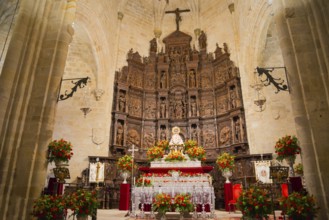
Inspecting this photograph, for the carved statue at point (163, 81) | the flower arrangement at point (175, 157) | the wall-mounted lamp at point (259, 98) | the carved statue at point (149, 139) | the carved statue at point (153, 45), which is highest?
the carved statue at point (153, 45)

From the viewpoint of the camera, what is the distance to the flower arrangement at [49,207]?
18.2 ft

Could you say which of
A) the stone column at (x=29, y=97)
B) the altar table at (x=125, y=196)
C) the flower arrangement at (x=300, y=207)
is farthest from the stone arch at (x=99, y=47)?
the flower arrangement at (x=300, y=207)

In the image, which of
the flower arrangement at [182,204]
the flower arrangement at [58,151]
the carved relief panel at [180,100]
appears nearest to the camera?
the flower arrangement at [58,151]

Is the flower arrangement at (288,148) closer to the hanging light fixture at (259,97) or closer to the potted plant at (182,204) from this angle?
the potted plant at (182,204)

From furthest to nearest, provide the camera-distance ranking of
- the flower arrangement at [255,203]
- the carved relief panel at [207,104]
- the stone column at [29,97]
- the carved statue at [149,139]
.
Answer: the carved relief panel at [207,104]
the carved statue at [149,139]
the stone column at [29,97]
the flower arrangement at [255,203]

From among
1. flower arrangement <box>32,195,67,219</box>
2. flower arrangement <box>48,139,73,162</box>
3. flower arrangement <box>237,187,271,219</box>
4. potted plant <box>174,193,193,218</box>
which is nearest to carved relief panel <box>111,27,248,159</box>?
flower arrangement <box>48,139,73,162</box>

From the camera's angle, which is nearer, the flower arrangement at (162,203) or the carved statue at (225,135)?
the flower arrangement at (162,203)

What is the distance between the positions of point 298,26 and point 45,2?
7.74m

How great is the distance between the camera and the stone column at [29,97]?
19.6 feet

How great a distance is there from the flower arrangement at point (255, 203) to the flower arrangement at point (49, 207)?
4.37 metres

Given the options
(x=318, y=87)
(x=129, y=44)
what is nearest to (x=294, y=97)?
(x=318, y=87)

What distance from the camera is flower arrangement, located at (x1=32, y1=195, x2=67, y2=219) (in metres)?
5.56

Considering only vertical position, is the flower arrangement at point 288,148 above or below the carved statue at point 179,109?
below

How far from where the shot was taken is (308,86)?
6191 millimetres
